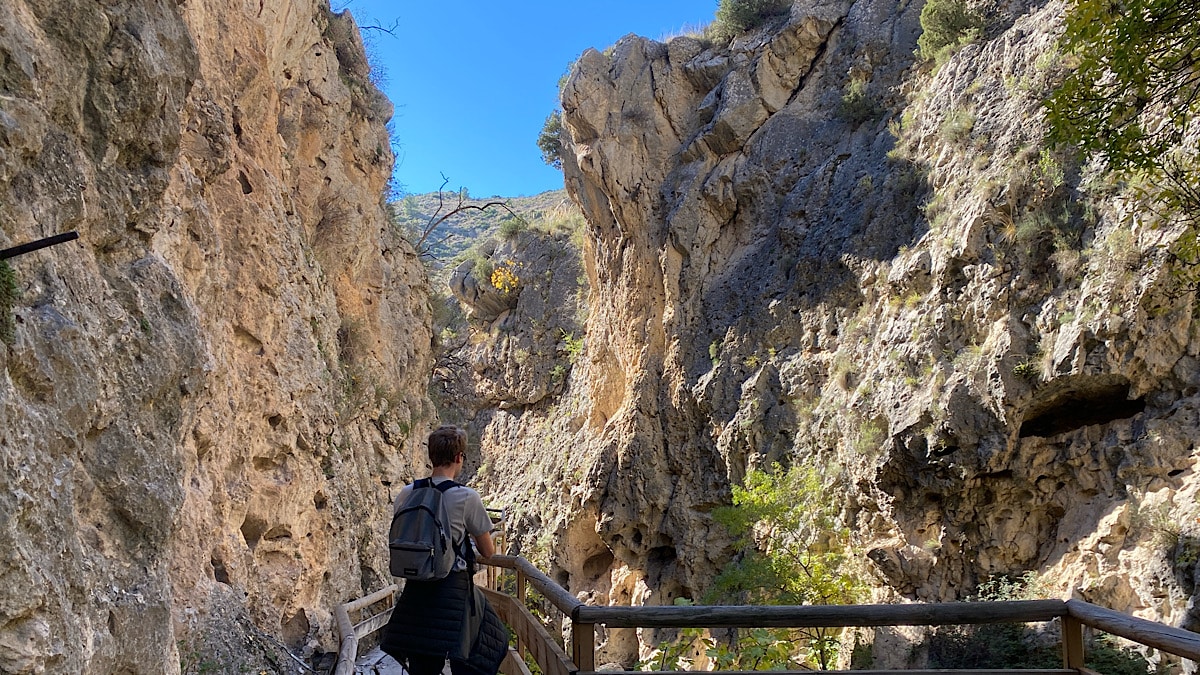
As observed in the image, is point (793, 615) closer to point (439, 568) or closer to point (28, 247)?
point (439, 568)

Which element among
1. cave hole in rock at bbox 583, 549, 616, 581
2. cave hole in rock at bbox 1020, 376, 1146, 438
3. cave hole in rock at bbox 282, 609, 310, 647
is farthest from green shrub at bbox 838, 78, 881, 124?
cave hole in rock at bbox 282, 609, 310, 647

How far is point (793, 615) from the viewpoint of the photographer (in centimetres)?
339

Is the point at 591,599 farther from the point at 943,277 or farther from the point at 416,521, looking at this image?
the point at 416,521

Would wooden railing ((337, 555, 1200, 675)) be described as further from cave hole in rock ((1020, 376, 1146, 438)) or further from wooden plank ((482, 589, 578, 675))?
cave hole in rock ((1020, 376, 1146, 438))

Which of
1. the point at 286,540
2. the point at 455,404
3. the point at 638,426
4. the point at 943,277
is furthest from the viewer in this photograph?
the point at 455,404

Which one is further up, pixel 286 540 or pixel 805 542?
pixel 286 540

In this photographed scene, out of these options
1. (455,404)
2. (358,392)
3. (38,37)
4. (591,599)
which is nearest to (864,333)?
(358,392)

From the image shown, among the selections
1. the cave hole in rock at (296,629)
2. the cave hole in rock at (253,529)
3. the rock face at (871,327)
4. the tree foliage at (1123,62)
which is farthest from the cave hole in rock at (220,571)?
the rock face at (871,327)

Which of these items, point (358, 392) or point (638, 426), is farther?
point (638, 426)

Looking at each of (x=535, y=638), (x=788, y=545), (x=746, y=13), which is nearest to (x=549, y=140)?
(x=746, y=13)

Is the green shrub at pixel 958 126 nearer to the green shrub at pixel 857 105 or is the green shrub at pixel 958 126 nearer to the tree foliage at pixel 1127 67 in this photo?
the green shrub at pixel 857 105

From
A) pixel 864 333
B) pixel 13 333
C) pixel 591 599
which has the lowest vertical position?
pixel 591 599

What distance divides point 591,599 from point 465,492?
17.5 m

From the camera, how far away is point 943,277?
1223 cm
